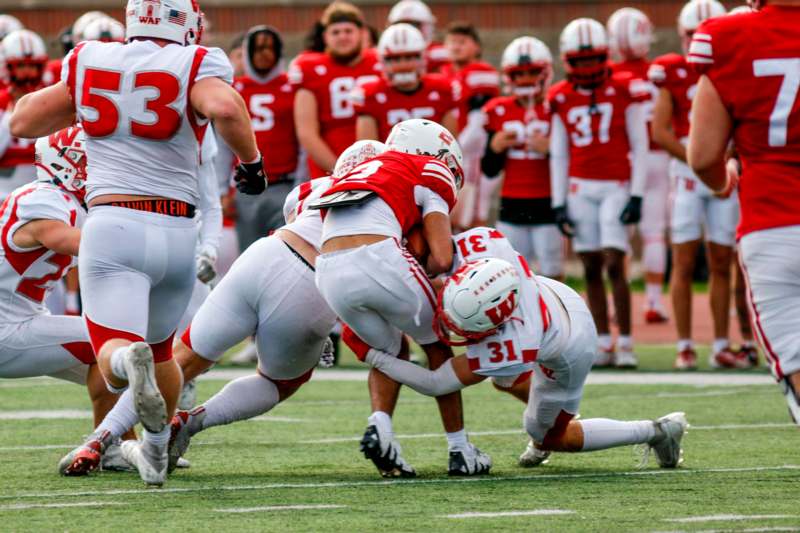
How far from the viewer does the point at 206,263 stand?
7.18 meters

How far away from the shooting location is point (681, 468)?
19.8 ft

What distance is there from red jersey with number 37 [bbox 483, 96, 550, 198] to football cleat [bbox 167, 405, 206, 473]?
486 centimetres

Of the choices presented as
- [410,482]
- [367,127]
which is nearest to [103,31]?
[367,127]

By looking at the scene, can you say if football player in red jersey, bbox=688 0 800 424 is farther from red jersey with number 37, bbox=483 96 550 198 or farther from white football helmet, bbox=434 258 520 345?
red jersey with number 37, bbox=483 96 550 198

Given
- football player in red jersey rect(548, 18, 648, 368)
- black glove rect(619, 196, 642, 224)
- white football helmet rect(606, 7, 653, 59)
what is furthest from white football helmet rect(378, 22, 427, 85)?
white football helmet rect(606, 7, 653, 59)

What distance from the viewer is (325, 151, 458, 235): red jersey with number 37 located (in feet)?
18.8

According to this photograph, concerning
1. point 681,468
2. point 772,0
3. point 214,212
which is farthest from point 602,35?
point 772,0

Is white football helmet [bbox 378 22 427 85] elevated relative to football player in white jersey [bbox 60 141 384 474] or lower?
elevated

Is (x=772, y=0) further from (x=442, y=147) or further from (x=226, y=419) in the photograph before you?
(x=226, y=419)

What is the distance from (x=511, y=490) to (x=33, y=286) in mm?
2131

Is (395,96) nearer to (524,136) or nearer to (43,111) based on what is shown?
(524,136)

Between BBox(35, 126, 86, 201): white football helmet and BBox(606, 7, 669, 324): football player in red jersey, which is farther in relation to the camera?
BBox(606, 7, 669, 324): football player in red jersey

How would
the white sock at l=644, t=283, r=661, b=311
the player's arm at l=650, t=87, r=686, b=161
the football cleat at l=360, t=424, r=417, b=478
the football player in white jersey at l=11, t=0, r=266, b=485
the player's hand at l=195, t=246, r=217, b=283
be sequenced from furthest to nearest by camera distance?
the white sock at l=644, t=283, r=661, b=311 → the player's arm at l=650, t=87, r=686, b=161 → the player's hand at l=195, t=246, r=217, b=283 → the football cleat at l=360, t=424, r=417, b=478 → the football player in white jersey at l=11, t=0, r=266, b=485

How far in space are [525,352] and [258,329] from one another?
40.3 inches
